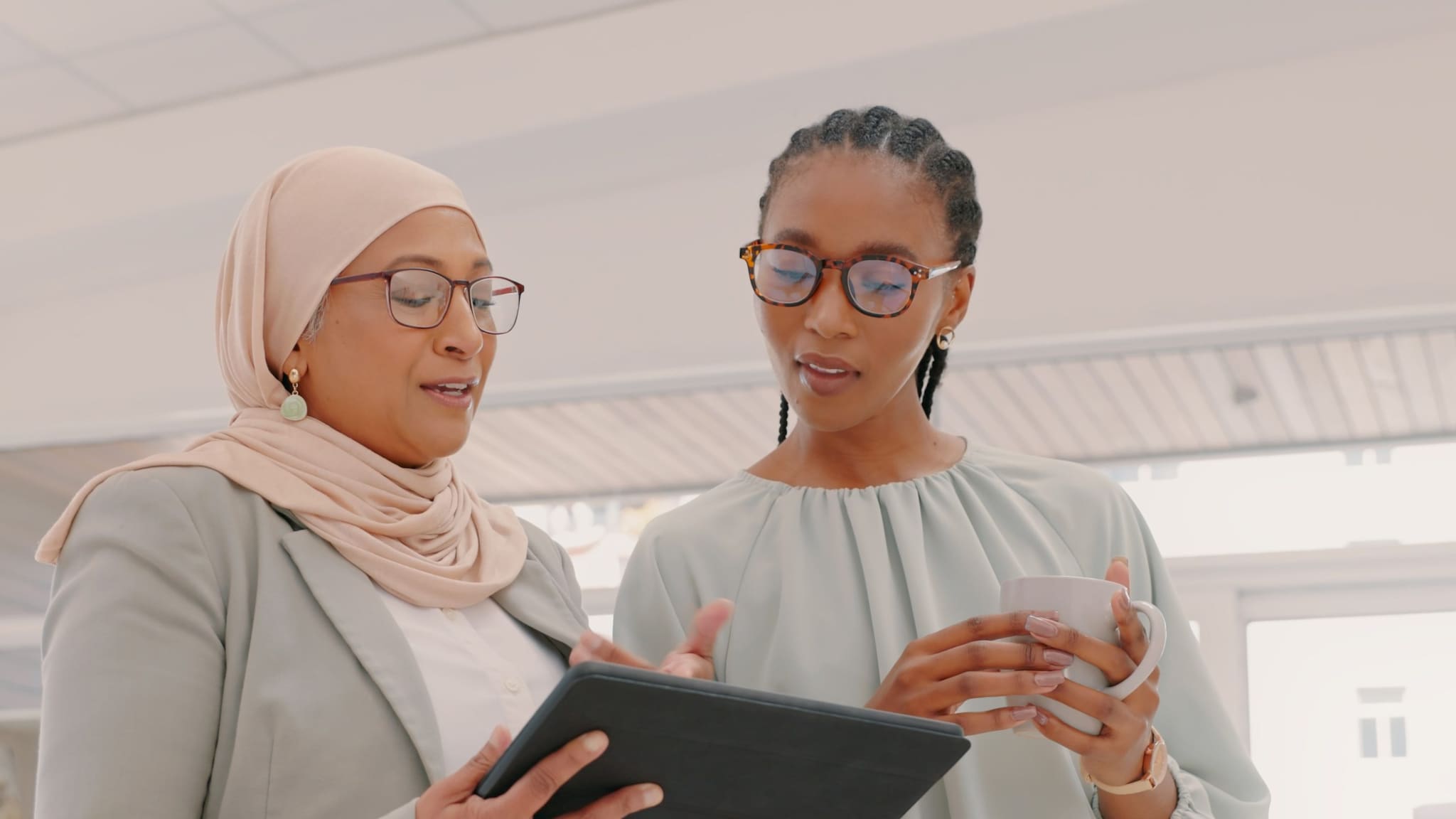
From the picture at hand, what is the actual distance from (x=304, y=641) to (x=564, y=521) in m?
3.26

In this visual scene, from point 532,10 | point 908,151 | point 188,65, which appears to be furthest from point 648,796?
point 188,65

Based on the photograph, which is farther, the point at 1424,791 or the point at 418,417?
the point at 1424,791

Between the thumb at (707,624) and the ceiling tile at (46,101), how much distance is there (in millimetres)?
4009

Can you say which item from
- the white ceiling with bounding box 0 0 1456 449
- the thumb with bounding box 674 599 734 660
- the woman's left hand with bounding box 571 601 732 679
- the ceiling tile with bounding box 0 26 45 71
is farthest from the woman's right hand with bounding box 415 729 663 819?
the ceiling tile with bounding box 0 26 45 71

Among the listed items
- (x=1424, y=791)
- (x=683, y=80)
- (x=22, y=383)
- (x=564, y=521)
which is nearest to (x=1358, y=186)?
(x=1424, y=791)

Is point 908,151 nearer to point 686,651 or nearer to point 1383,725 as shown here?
point 686,651

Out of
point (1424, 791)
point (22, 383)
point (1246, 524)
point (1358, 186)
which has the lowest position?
point (1424, 791)

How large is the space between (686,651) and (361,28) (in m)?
3.47

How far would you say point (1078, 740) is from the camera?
136cm

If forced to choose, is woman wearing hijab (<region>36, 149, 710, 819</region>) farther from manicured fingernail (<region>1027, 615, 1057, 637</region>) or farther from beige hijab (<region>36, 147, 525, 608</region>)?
manicured fingernail (<region>1027, 615, 1057, 637</region>)

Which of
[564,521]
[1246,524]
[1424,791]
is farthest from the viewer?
[564,521]

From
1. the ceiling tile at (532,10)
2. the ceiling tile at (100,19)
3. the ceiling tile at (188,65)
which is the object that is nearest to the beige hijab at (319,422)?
the ceiling tile at (532,10)

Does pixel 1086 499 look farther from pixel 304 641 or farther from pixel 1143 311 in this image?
pixel 1143 311

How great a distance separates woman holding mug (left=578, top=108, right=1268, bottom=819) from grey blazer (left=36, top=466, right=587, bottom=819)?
0.31m
